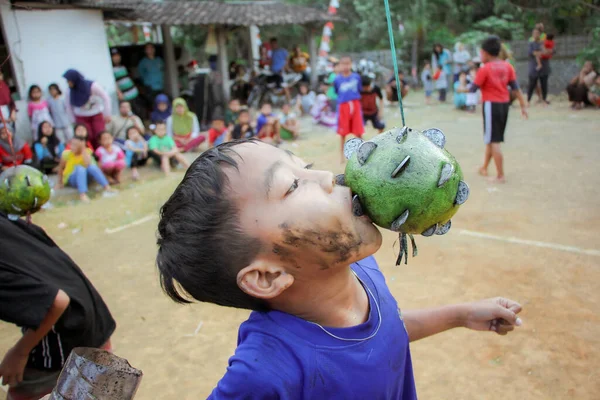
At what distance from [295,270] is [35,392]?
193 centimetres

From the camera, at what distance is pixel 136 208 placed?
23.9 feet

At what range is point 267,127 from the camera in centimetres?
1091

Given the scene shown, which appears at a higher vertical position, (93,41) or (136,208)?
(93,41)

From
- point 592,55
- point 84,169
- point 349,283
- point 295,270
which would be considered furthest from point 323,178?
point 592,55

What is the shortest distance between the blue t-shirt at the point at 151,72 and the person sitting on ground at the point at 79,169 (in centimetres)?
605

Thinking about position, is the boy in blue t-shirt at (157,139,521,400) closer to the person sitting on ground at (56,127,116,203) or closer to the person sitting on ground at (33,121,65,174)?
the person sitting on ground at (56,127,116,203)

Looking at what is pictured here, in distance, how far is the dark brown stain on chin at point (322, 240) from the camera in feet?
4.23

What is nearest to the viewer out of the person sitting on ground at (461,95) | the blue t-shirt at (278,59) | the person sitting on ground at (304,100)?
the person sitting on ground at (461,95)

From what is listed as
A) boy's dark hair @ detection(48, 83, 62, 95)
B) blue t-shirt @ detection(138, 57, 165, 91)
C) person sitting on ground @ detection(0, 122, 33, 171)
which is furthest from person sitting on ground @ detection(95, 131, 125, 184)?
blue t-shirt @ detection(138, 57, 165, 91)

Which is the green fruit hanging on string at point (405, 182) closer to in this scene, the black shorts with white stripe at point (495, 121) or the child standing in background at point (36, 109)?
the black shorts with white stripe at point (495, 121)

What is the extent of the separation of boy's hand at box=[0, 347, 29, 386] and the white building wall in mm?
8747

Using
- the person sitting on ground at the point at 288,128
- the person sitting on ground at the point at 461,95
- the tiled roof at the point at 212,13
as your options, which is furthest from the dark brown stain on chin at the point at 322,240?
the person sitting on ground at the point at 461,95

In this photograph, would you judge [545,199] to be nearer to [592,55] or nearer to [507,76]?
[507,76]

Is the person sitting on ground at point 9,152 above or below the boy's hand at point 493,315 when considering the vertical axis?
below
